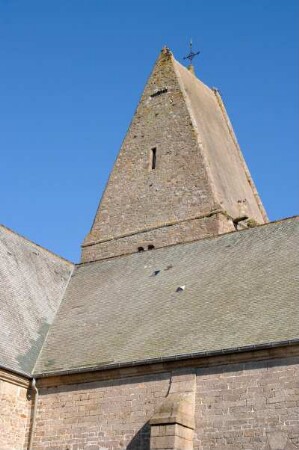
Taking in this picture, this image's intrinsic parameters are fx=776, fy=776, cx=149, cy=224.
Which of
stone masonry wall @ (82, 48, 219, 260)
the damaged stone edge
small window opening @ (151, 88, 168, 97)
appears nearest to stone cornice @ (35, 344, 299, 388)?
the damaged stone edge

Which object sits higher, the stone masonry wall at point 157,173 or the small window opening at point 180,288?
the stone masonry wall at point 157,173

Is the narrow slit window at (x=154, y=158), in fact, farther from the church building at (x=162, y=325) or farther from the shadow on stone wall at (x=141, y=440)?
the shadow on stone wall at (x=141, y=440)

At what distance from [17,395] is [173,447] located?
4259 mm

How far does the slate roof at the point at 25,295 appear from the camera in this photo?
16.5 m

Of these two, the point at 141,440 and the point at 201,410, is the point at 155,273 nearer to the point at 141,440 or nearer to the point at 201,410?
the point at 141,440

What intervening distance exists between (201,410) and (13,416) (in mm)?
4172

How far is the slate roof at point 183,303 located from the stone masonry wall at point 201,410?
20.2 inches

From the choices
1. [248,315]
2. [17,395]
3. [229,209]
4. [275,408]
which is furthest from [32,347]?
[229,209]

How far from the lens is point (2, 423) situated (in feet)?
50.1

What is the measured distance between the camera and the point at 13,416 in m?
15.6

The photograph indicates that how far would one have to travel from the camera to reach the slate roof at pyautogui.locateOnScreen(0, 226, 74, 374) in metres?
16.5

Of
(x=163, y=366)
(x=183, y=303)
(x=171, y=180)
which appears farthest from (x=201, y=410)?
(x=171, y=180)

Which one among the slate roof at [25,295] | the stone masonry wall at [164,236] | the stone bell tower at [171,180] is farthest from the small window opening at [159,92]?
the slate roof at [25,295]

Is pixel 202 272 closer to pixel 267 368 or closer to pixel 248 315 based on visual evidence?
pixel 248 315
